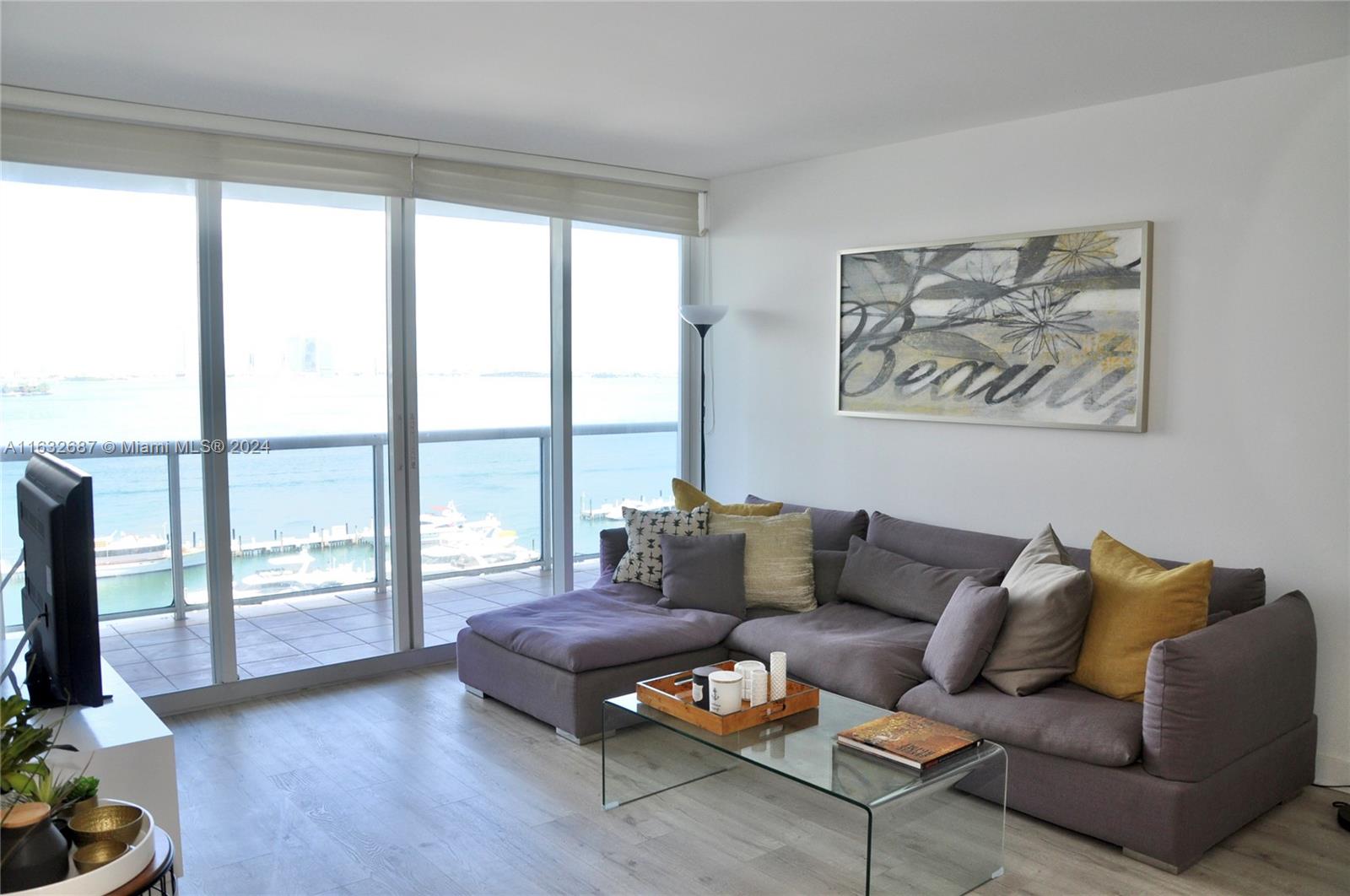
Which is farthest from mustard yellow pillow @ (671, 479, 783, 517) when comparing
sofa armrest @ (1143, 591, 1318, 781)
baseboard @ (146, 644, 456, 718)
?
sofa armrest @ (1143, 591, 1318, 781)

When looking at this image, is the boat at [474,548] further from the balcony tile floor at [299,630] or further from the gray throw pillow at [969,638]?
the gray throw pillow at [969,638]

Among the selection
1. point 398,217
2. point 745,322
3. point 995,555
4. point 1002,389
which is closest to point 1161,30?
point 1002,389

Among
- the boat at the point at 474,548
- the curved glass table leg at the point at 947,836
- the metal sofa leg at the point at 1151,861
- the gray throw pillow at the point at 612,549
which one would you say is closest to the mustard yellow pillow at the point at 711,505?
the gray throw pillow at the point at 612,549

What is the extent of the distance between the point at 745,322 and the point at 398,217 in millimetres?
1846

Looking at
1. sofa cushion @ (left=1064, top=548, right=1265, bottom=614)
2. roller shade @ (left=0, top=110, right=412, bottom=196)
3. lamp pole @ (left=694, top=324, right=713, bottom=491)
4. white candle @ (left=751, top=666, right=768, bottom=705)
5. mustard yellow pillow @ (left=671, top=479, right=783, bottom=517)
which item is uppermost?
roller shade @ (left=0, top=110, right=412, bottom=196)

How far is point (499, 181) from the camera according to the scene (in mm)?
4871

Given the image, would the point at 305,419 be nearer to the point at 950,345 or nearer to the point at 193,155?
the point at 193,155

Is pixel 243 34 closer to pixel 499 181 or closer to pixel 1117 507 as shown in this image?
pixel 499 181

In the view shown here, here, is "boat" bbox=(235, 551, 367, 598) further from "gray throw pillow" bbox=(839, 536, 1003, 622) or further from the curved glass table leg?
the curved glass table leg

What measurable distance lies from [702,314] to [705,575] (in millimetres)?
1473

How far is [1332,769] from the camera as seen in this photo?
11.3ft

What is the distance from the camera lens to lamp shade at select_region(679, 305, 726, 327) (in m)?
5.25

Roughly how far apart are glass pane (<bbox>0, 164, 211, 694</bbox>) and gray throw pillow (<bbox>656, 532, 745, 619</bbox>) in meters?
1.97

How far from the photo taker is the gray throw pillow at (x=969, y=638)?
11.0ft
